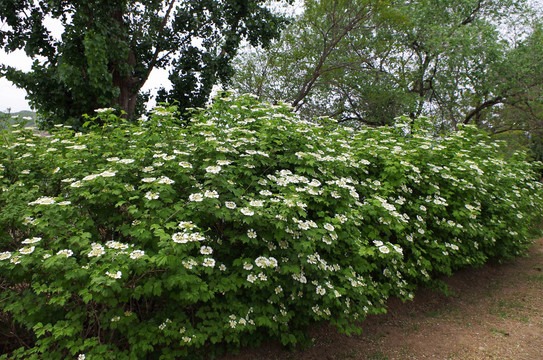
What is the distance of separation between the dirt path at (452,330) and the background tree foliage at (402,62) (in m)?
8.46

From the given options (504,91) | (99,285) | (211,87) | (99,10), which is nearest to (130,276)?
(99,285)

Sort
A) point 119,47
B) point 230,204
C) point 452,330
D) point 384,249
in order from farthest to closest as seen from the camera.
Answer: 1. point 119,47
2. point 452,330
3. point 384,249
4. point 230,204

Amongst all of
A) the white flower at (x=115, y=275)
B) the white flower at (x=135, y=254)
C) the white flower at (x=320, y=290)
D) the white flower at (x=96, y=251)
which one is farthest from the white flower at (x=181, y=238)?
the white flower at (x=320, y=290)

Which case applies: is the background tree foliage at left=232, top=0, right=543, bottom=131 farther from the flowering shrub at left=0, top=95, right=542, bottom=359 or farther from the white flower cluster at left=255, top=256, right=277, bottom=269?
the white flower cluster at left=255, top=256, right=277, bottom=269

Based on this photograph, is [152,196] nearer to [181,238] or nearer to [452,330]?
[181,238]

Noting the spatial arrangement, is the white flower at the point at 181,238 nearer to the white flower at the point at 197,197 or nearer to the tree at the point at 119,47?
the white flower at the point at 197,197

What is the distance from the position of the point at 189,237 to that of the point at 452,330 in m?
3.41

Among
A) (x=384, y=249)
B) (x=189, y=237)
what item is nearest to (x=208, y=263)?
(x=189, y=237)

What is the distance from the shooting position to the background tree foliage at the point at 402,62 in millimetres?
11438

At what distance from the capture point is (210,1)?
8461mm

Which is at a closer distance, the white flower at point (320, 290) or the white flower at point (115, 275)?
the white flower at point (115, 275)

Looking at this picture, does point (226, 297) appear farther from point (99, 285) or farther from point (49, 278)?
point (49, 278)

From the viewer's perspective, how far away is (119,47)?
7234mm

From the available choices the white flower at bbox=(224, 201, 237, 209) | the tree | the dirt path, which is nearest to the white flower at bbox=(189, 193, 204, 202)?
the white flower at bbox=(224, 201, 237, 209)
